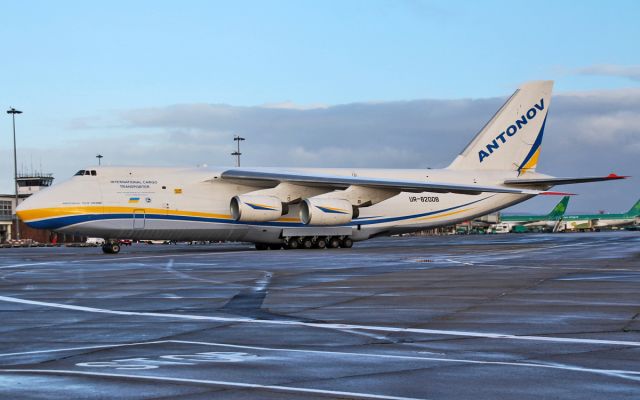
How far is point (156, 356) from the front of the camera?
29.3ft

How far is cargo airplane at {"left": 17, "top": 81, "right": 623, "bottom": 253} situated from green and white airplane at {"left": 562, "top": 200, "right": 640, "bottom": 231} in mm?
84309

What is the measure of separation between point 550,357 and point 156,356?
3.95m

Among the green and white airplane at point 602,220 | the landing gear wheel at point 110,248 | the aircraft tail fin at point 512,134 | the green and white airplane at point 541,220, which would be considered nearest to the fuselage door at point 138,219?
the landing gear wheel at point 110,248

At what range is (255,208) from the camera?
133 ft

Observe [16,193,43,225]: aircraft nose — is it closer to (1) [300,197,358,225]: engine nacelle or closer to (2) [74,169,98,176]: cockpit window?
(2) [74,169,98,176]: cockpit window

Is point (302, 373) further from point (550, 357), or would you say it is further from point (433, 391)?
point (550, 357)

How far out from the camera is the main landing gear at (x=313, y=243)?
44.0 metres

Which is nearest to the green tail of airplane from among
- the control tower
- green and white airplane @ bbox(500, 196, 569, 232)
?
green and white airplane @ bbox(500, 196, 569, 232)

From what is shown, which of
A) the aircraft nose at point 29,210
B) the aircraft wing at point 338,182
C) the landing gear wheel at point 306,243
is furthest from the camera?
the landing gear wheel at point 306,243

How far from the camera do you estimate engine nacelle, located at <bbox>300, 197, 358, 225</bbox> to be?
136 feet

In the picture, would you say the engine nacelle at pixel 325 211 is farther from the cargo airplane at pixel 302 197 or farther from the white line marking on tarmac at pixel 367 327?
the white line marking on tarmac at pixel 367 327

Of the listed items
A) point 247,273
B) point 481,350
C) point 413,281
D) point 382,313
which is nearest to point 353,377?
point 481,350

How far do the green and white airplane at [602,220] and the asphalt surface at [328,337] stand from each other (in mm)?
113431

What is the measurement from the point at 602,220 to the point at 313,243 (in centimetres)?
9537
